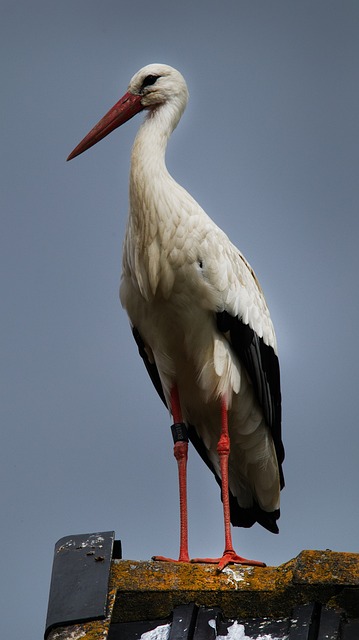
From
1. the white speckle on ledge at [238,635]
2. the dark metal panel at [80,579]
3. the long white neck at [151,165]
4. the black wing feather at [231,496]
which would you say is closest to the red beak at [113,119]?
the long white neck at [151,165]

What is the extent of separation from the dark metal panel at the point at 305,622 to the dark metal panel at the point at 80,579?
733mm

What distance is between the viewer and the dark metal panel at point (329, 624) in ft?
14.7

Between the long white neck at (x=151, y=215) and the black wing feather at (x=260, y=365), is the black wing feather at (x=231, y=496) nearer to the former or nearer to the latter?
the black wing feather at (x=260, y=365)

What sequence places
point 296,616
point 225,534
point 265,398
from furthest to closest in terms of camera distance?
point 265,398 < point 225,534 < point 296,616

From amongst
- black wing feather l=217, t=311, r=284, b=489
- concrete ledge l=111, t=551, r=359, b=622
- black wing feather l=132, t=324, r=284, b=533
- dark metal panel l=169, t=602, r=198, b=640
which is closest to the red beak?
black wing feather l=132, t=324, r=284, b=533

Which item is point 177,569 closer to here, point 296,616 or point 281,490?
point 296,616

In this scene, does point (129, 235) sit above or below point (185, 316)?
above

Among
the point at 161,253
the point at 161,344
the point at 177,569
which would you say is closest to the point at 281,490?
the point at 161,344

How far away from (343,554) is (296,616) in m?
0.31

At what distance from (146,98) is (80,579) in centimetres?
467

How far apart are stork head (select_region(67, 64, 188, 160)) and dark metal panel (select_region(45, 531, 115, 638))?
422 centimetres

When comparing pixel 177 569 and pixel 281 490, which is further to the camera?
pixel 281 490

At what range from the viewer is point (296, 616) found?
471cm

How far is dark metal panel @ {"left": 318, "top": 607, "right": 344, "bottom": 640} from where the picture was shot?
14.7ft
